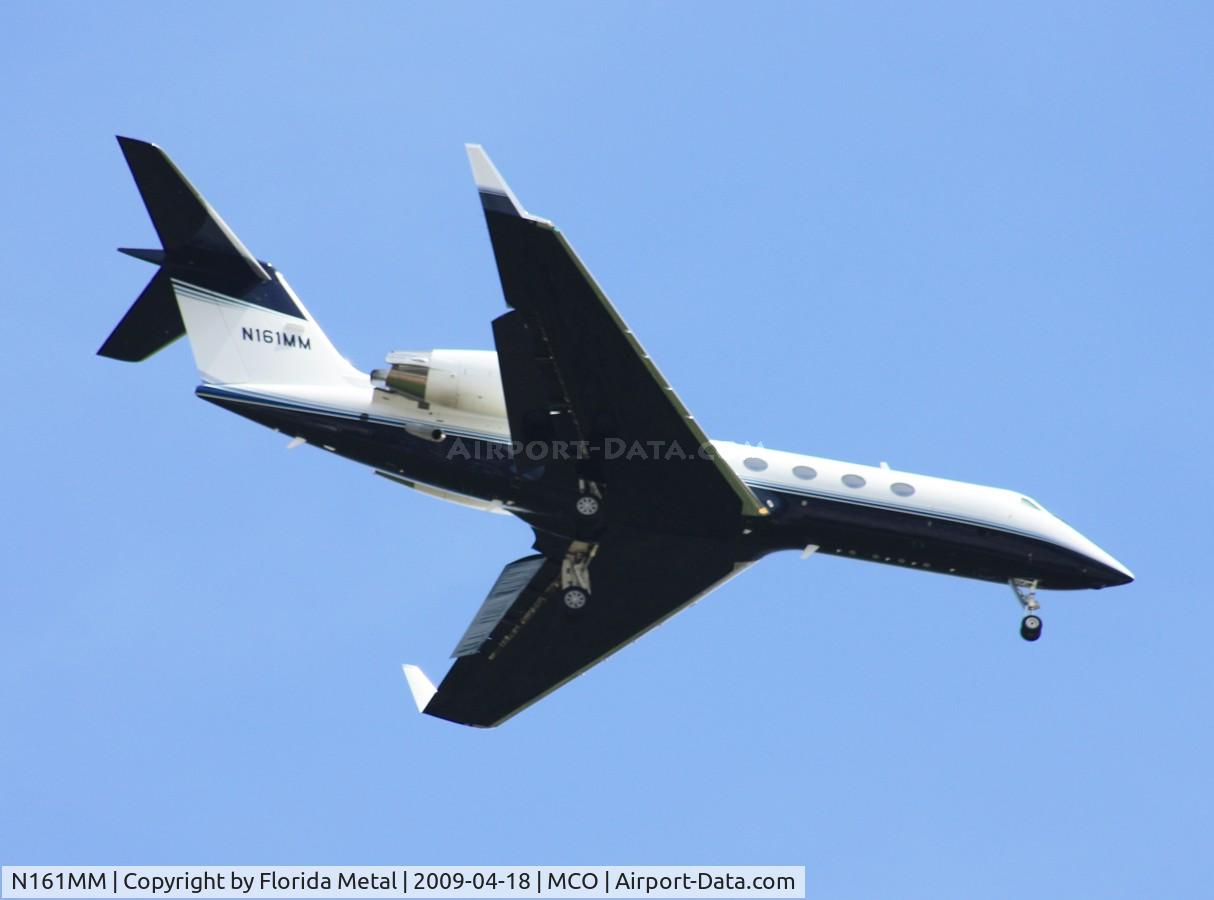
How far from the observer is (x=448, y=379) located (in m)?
30.8

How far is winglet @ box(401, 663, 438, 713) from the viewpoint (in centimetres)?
3616

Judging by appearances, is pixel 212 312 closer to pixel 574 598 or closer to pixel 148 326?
pixel 148 326

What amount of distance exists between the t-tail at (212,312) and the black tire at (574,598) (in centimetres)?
494

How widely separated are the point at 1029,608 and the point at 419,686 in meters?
11.3

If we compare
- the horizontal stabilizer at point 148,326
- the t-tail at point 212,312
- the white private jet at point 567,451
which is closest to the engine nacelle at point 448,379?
the white private jet at point 567,451

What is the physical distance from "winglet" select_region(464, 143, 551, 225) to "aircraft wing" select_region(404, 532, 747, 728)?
22.9ft

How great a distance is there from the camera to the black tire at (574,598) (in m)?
32.3

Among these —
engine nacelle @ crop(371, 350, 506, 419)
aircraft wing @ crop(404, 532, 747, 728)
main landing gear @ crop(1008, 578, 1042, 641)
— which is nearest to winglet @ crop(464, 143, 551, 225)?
engine nacelle @ crop(371, 350, 506, 419)

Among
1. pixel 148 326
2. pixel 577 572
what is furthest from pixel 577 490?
pixel 148 326

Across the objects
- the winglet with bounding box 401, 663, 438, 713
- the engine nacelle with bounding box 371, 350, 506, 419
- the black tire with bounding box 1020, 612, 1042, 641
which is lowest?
the winglet with bounding box 401, 663, 438, 713

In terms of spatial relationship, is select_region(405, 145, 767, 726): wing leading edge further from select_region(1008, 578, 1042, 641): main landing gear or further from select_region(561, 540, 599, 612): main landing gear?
select_region(1008, 578, 1042, 641): main landing gear

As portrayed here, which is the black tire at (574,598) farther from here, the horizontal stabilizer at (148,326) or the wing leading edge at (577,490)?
the horizontal stabilizer at (148,326)

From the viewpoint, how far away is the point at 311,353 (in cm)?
3212

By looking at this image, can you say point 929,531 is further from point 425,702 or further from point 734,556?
point 425,702
